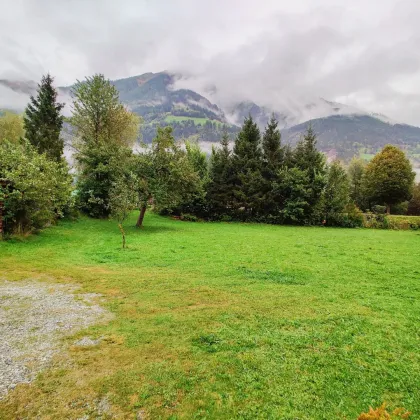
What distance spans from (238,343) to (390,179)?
4479 cm

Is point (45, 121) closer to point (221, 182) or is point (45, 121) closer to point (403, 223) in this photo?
point (221, 182)

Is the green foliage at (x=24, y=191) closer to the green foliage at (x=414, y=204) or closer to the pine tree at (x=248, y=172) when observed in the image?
the pine tree at (x=248, y=172)

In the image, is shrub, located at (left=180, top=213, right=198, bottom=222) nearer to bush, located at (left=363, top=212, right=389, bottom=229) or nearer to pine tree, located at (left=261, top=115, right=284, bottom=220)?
pine tree, located at (left=261, top=115, right=284, bottom=220)

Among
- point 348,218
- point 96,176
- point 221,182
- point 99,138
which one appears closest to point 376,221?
point 348,218

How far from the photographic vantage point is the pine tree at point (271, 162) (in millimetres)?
35906

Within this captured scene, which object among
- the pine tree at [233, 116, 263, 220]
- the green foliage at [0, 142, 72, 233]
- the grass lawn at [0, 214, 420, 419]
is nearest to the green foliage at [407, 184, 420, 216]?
the pine tree at [233, 116, 263, 220]

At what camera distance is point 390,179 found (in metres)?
41.1

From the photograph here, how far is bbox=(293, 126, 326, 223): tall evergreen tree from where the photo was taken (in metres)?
34.1

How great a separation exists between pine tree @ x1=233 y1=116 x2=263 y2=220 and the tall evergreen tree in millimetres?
5155

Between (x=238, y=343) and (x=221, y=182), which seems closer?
(x=238, y=343)

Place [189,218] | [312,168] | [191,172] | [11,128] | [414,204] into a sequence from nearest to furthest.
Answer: [191,172] < [312,168] < [189,218] < [414,204] < [11,128]

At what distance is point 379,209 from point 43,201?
38349 mm

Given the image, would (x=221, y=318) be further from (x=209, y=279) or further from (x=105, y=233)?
(x=105, y=233)

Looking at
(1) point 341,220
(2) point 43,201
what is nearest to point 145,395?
(2) point 43,201
